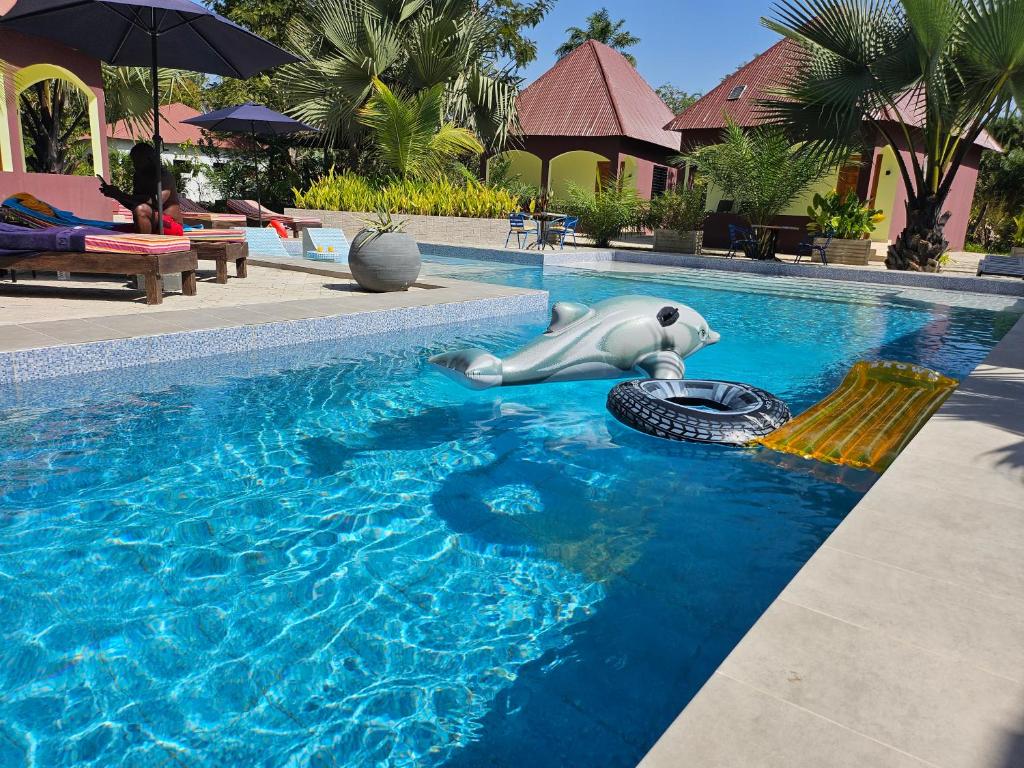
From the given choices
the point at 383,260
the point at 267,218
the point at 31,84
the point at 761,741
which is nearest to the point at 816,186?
the point at 267,218

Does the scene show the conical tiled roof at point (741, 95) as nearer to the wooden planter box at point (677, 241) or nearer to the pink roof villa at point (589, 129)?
the pink roof villa at point (589, 129)

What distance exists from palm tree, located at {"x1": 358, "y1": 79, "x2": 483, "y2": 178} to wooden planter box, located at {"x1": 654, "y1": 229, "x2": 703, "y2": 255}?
552 cm

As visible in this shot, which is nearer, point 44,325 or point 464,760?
point 464,760

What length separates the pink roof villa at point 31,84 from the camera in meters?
11.1

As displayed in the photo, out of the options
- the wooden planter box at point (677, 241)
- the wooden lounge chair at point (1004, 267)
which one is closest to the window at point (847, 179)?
the wooden planter box at point (677, 241)

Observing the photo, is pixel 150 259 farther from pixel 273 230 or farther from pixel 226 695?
pixel 273 230

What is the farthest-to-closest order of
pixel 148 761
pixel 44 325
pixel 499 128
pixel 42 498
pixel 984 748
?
pixel 499 128 < pixel 44 325 < pixel 42 498 < pixel 148 761 < pixel 984 748

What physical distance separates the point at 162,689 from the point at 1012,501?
11.3 feet

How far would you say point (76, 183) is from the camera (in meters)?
11.9

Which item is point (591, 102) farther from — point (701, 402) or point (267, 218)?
point (701, 402)

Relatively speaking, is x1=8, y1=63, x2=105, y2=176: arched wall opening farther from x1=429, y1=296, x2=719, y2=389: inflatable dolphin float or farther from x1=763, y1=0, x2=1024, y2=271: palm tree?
x1=763, y1=0, x2=1024, y2=271: palm tree

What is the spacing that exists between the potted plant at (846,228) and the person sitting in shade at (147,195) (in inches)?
572

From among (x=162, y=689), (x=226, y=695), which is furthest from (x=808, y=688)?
(x=162, y=689)

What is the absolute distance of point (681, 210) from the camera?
776 inches
